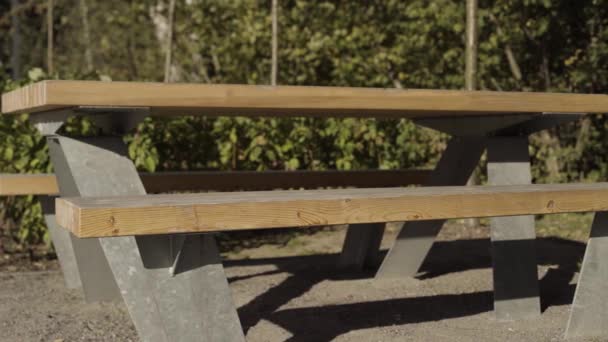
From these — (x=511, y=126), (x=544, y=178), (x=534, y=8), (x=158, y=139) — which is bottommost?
(x=544, y=178)

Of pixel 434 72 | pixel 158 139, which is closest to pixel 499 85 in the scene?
pixel 434 72

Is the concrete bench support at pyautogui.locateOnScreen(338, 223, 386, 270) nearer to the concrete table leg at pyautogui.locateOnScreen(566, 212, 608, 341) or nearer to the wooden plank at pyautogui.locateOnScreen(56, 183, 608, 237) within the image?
the concrete table leg at pyautogui.locateOnScreen(566, 212, 608, 341)

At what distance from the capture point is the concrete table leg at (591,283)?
11.9 feet

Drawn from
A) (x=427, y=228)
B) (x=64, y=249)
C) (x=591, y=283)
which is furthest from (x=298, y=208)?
(x=64, y=249)

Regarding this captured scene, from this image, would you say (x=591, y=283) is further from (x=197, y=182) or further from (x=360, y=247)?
(x=197, y=182)

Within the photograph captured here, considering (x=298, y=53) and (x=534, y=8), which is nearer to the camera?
(x=534, y=8)

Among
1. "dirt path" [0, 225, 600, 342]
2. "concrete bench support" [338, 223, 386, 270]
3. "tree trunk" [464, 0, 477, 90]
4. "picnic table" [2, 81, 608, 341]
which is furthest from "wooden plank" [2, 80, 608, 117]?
"tree trunk" [464, 0, 477, 90]

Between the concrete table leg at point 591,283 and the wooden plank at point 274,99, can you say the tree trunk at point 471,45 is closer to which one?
the wooden plank at point 274,99

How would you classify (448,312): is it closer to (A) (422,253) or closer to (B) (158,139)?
(A) (422,253)

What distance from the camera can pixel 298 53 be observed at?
9680mm

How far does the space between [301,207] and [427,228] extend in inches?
80.8

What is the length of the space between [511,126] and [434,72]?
5028mm

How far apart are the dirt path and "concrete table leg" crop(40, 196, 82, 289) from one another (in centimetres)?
8

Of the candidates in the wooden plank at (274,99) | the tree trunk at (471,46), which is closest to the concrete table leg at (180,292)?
the wooden plank at (274,99)
